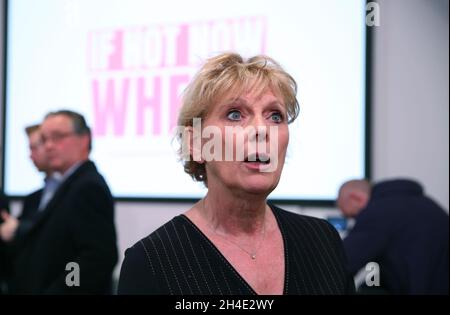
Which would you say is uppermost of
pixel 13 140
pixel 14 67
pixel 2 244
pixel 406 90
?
pixel 14 67

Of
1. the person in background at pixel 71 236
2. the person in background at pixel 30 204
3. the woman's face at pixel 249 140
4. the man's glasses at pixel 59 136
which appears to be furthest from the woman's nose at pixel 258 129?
the person in background at pixel 30 204

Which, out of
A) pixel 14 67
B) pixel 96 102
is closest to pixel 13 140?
pixel 14 67

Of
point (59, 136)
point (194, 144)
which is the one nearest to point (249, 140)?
point (194, 144)

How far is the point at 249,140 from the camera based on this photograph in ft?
3.51

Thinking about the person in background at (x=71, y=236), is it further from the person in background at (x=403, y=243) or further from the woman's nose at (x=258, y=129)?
the woman's nose at (x=258, y=129)

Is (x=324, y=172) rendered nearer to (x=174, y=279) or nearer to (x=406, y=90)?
(x=406, y=90)

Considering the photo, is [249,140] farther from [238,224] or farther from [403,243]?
[403,243]

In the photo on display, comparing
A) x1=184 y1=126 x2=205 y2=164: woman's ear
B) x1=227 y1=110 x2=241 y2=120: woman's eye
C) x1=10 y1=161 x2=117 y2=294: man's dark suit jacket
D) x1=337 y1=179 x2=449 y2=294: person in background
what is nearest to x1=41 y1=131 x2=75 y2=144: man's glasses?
x1=10 y1=161 x2=117 y2=294: man's dark suit jacket

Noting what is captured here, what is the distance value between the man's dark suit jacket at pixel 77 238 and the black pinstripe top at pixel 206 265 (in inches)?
40.6

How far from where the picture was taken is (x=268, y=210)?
4.03ft

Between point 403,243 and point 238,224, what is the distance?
1.25m

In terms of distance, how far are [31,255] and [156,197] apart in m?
1.25

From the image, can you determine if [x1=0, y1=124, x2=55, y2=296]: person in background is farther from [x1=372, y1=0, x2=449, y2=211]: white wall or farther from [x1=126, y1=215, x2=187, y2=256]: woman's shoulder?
[x1=372, y1=0, x2=449, y2=211]: white wall
